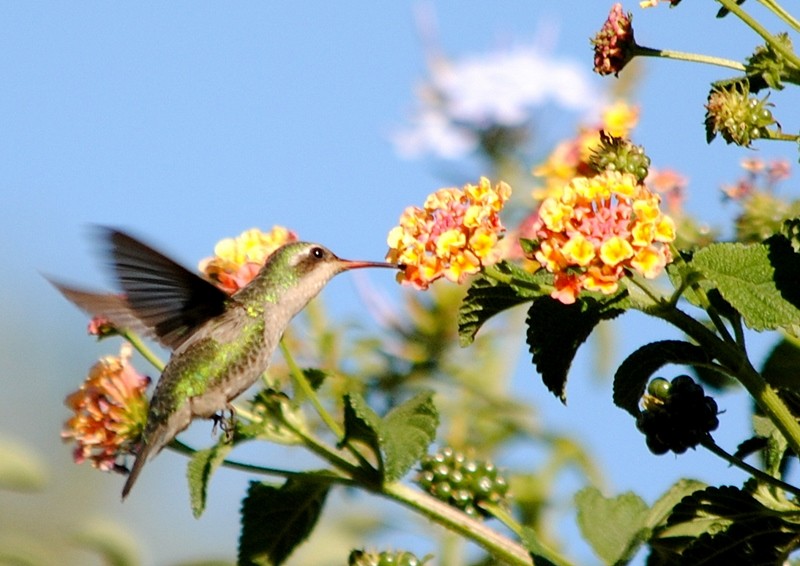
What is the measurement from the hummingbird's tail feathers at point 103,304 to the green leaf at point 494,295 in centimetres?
84

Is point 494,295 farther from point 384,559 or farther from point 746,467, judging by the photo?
point 384,559

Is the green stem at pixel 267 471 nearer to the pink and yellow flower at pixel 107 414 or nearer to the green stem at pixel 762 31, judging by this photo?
the pink and yellow flower at pixel 107 414

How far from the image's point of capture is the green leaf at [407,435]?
2.01m

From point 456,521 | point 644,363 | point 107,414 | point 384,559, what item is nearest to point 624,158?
point 644,363

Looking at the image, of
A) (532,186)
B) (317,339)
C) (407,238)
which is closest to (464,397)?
(317,339)

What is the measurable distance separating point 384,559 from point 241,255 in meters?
0.64

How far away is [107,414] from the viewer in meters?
2.29

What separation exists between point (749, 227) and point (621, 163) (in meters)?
0.88

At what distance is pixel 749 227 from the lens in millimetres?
2529

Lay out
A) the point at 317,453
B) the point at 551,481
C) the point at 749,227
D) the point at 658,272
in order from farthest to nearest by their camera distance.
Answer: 1. the point at 551,481
2. the point at 749,227
3. the point at 317,453
4. the point at 658,272

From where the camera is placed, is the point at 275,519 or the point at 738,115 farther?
the point at 275,519

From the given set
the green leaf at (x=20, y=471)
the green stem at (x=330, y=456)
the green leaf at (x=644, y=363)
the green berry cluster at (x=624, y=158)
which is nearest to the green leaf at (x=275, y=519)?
the green stem at (x=330, y=456)

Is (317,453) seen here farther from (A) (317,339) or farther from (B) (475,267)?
(A) (317,339)

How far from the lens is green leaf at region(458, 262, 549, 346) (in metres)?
1.70
